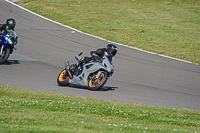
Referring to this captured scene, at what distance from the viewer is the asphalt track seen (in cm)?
1041

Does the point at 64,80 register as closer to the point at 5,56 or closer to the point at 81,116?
the point at 5,56

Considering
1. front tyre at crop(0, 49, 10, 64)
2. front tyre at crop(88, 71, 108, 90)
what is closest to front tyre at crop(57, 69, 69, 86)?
front tyre at crop(88, 71, 108, 90)

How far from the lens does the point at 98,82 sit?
1062cm

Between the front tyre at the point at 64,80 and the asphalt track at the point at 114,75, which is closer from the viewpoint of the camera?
the asphalt track at the point at 114,75

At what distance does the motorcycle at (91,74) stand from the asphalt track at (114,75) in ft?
0.80

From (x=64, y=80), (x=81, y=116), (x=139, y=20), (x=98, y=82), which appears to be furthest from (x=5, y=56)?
(x=139, y=20)

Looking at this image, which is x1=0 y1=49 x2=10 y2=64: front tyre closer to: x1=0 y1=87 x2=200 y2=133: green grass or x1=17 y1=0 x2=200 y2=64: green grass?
x1=0 y1=87 x2=200 y2=133: green grass

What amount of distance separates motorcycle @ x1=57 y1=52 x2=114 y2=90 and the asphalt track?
0.24 metres

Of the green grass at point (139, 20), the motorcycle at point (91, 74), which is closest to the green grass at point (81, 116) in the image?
the motorcycle at point (91, 74)

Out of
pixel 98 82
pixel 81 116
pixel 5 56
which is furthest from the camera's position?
pixel 5 56

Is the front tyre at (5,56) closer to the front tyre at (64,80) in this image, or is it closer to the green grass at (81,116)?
the front tyre at (64,80)

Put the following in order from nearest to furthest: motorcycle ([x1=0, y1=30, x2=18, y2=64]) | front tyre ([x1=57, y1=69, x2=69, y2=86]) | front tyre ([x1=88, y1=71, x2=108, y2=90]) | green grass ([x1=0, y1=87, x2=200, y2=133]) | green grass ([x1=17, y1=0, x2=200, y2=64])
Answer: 1. green grass ([x1=0, y1=87, x2=200, y2=133])
2. front tyre ([x1=88, y1=71, x2=108, y2=90])
3. front tyre ([x1=57, y1=69, x2=69, y2=86])
4. motorcycle ([x1=0, y1=30, x2=18, y2=64])
5. green grass ([x1=17, y1=0, x2=200, y2=64])

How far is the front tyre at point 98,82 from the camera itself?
33.9 ft

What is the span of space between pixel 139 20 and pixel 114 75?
1573cm
